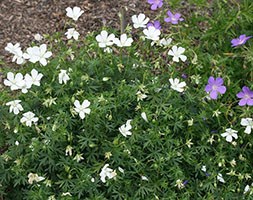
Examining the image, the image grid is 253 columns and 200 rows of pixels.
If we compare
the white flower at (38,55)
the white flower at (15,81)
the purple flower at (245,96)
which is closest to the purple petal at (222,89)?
the purple flower at (245,96)

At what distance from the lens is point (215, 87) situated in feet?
11.5

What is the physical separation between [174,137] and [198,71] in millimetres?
559

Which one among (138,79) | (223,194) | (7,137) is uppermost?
(138,79)

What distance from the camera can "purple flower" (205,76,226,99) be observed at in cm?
349

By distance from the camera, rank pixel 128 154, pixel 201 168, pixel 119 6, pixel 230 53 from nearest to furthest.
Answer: pixel 128 154
pixel 201 168
pixel 230 53
pixel 119 6

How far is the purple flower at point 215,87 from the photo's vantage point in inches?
137

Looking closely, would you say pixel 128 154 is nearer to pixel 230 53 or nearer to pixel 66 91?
pixel 66 91

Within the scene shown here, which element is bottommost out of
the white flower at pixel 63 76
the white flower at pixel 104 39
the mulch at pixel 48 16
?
the mulch at pixel 48 16

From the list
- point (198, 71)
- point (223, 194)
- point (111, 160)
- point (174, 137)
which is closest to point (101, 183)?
point (111, 160)

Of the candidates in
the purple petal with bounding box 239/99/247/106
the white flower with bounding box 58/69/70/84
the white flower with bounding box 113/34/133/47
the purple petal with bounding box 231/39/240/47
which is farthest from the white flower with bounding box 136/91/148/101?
the purple petal with bounding box 231/39/240/47

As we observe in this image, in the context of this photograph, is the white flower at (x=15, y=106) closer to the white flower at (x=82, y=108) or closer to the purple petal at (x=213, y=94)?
the white flower at (x=82, y=108)

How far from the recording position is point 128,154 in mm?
3283

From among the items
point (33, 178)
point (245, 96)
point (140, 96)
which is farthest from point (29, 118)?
point (245, 96)

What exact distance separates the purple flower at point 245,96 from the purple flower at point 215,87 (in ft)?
0.47
